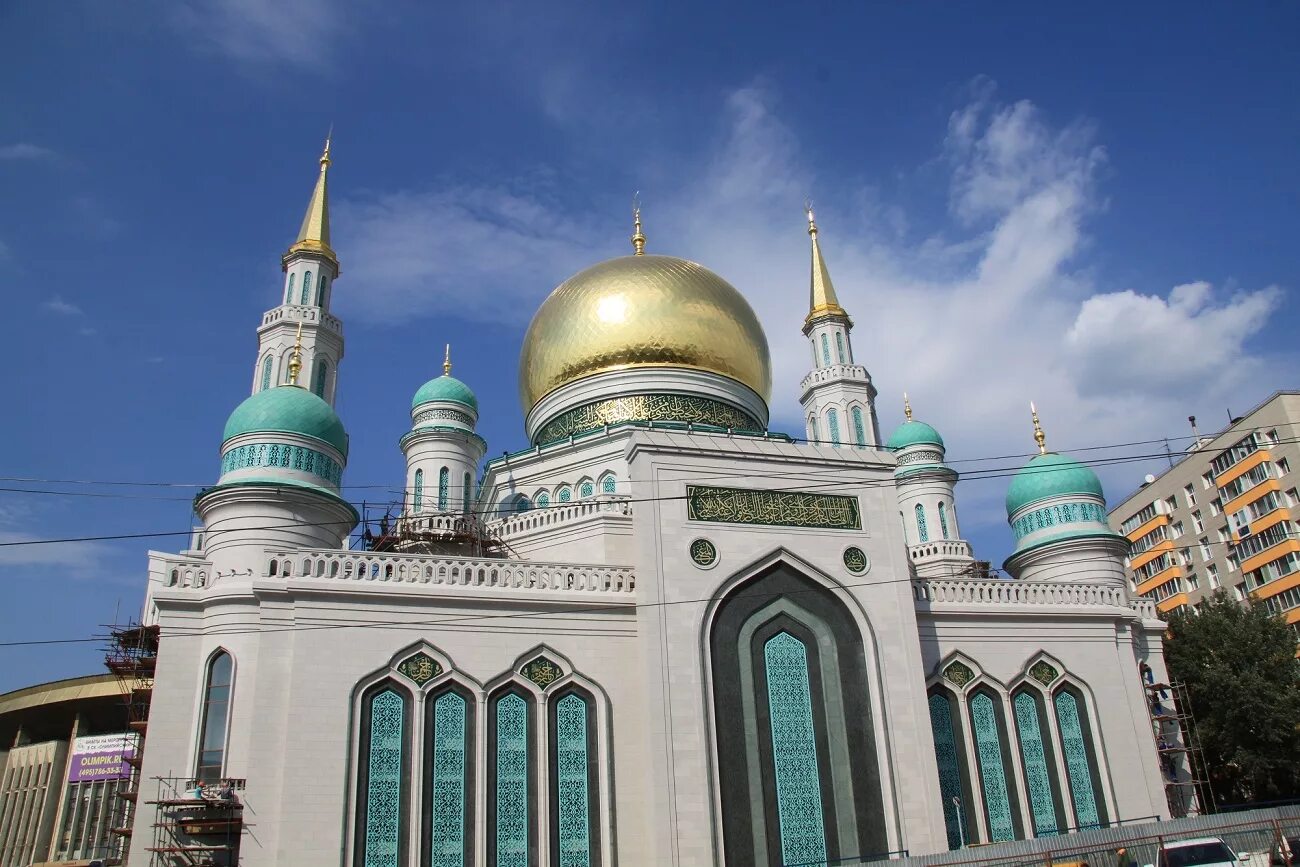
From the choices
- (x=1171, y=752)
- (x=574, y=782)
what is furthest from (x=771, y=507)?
(x=1171, y=752)

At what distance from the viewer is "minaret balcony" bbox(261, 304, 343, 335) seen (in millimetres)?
19891

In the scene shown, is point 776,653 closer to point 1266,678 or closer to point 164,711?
point 164,711

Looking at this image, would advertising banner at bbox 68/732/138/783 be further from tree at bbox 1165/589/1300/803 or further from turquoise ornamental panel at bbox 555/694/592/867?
tree at bbox 1165/589/1300/803

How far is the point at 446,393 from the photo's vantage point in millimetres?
21672

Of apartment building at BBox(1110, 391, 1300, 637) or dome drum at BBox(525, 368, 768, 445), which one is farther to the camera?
apartment building at BBox(1110, 391, 1300, 637)

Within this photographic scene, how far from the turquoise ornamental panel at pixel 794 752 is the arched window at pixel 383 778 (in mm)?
4380

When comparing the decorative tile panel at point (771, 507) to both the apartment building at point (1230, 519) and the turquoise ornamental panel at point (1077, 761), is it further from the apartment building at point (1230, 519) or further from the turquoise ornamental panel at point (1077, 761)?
A: the apartment building at point (1230, 519)

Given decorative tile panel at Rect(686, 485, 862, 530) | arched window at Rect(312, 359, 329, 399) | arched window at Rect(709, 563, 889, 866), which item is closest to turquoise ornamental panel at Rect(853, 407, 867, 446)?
decorative tile panel at Rect(686, 485, 862, 530)

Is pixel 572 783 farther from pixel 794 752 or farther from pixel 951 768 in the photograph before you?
pixel 951 768

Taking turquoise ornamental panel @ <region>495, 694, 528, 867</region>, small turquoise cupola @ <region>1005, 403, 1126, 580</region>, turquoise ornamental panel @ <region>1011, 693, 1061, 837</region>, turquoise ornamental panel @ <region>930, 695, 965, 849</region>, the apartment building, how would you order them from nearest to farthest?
turquoise ornamental panel @ <region>495, 694, 528, 867</region> → turquoise ornamental panel @ <region>930, 695, 965, 849</region> → turquoise ornamental panel @ <region>1011, 693, 1061, 837</region> → small turquoise cupola @ <region>1005, 403, 1126, 580</region> → the apartment building

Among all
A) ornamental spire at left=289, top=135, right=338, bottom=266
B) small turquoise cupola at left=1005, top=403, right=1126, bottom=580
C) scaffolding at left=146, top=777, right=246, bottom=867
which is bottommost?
scaffolding at left=146, top=777, right=246, bottom=867

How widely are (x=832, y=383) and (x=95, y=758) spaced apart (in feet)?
56.5

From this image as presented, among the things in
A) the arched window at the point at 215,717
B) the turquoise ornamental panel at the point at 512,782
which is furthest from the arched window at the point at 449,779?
the arched window at the point at 215,717

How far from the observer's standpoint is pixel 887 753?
12.5m
